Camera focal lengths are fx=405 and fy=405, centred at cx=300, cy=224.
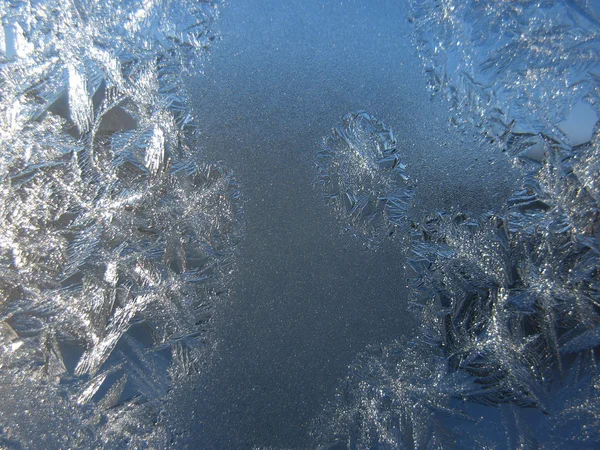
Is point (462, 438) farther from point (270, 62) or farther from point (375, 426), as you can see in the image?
point (270, 62)

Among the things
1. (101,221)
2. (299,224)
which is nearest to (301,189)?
(299,224)

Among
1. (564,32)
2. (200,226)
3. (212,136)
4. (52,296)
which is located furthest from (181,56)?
(564,32)

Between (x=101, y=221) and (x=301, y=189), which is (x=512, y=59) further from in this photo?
(x=101, y=221)

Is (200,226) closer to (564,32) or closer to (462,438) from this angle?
(462,438)

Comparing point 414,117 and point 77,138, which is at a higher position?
point 77,138

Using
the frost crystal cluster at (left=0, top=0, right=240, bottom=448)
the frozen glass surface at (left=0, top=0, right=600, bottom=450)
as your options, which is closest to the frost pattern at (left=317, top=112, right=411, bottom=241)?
the frozen glass surface at (left=0, top=0, right=600, bottom=450)

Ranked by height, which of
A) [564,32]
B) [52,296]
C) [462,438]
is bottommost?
[462,438]
